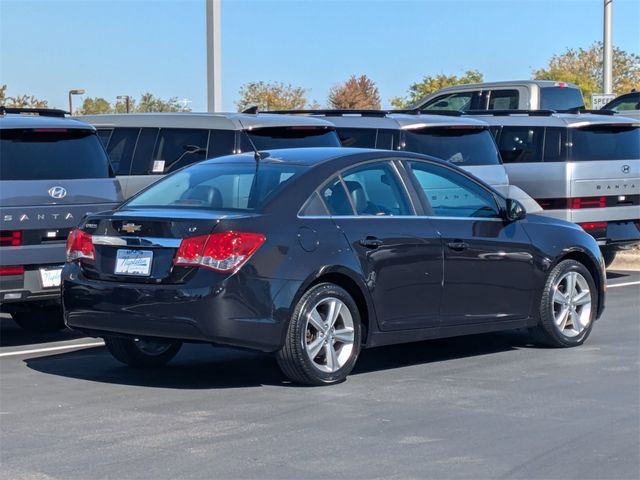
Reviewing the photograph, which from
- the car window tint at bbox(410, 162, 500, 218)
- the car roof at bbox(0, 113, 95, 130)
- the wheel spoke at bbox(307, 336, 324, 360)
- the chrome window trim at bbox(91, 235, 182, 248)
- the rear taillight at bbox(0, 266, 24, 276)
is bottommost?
the wheel spoke at bbox(307, 336, 324, 360)

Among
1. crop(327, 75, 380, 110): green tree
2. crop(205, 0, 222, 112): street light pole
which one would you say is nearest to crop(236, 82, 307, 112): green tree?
crop(327, 75, 380, 110): green tree

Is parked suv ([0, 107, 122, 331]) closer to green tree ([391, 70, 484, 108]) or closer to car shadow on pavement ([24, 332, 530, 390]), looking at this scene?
car shadow on pavement ([24, 332, 530, 390])

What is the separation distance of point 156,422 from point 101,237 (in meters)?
1.68

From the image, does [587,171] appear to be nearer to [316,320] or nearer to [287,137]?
[287,137]

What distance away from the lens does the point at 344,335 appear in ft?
26.8

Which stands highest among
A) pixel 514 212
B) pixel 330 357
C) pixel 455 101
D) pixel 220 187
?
pixel 455 101

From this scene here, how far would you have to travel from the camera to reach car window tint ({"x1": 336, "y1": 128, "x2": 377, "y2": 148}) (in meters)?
13.9

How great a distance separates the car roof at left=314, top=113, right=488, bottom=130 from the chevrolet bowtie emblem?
19.7ft

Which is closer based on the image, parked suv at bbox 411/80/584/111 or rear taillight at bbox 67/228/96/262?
rear taillight at bbox 67/228/96/262

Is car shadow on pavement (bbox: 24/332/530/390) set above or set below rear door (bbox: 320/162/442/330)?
below

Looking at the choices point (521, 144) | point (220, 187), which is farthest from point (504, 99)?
point (220, 187)

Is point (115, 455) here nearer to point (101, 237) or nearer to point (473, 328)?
point (101, 237)

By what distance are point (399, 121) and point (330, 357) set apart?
6.20m

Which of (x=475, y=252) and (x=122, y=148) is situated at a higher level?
(x=122, y=148)
